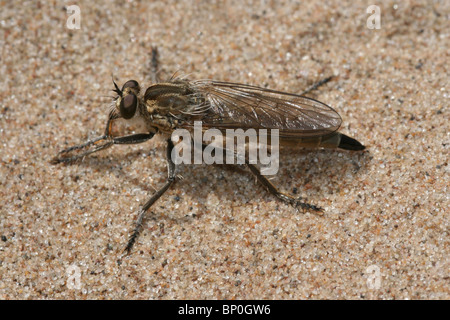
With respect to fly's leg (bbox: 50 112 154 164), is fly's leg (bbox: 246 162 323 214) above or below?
below

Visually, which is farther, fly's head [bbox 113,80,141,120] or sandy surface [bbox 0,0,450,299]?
fly's head [bbox 113,80,141,120]

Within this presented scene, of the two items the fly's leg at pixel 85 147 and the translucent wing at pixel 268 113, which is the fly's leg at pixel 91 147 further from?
the translucent wing at pixel 268 113

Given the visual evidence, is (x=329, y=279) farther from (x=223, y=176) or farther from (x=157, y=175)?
(x=157, y=175)

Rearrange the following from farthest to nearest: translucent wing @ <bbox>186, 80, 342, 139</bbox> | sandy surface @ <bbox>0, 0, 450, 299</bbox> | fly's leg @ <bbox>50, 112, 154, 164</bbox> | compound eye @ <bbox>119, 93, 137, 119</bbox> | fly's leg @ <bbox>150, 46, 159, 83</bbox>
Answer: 1. fly's leg @ <bbox>150, 46, 159, 83</bbox>
2. fly's leg @ <bbox>50, 112, 154, 164</bbox>
3. compound eye @ <bbox>119, 93, 137, 119</bbox>
4. translucent wing @ <bbox>186, 80, 342, 139</bbox>
5. sandy surface @ <bbox>0, 0, 450, 299</bbox>

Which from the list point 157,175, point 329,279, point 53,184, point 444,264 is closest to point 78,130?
point 53,184

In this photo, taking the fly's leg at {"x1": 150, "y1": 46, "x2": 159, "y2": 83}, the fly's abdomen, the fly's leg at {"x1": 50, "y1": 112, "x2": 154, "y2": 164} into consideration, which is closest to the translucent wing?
the fly's abdomen

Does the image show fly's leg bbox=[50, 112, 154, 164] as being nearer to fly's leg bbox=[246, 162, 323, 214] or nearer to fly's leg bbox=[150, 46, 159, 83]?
fly's leg bbox=[150, 46, 159, 83]

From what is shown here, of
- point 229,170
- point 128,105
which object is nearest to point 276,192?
point 229,170
